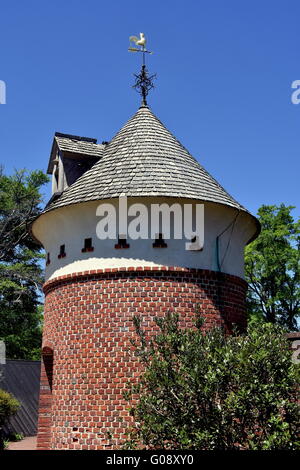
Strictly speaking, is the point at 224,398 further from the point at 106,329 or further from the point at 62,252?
the point at 62,252

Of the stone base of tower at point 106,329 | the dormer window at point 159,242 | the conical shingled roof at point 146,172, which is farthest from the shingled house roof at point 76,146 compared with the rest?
the dormer window at point 159,242

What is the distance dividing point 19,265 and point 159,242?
20257 mm

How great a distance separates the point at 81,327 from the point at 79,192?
3.29 metres

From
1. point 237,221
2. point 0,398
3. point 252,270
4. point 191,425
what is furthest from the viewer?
point 252,270

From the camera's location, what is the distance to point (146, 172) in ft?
43.3

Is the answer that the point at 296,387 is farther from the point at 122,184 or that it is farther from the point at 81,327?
the point at 122,184

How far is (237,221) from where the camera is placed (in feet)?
45.2

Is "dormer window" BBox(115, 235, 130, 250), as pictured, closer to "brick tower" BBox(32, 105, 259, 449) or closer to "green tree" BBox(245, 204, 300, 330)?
"brick tower" BBox(32, 105, 259, 449)

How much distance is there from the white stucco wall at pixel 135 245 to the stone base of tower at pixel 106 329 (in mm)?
243

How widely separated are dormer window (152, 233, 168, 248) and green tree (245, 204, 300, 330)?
1734 centimetres

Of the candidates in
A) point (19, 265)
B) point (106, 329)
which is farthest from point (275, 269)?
point (106, 329)

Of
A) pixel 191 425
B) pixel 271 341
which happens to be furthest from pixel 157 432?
pixel 271 341

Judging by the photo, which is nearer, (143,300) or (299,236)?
(143,300)

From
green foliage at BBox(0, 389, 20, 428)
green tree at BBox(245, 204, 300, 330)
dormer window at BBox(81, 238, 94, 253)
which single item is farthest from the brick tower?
green tree at BBox(245, 204, 300, 330)
